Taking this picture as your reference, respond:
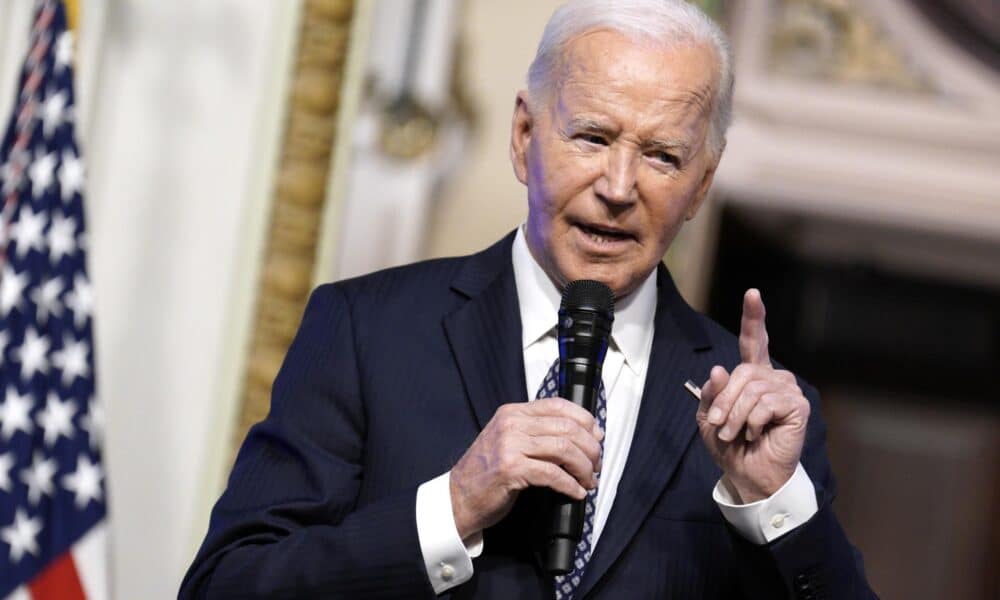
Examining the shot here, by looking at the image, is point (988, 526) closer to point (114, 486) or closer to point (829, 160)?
point (829, 160)

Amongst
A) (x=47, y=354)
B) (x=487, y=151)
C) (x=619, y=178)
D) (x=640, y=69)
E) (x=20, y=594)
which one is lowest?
(x=20, y=594)

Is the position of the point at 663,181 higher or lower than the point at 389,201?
higher

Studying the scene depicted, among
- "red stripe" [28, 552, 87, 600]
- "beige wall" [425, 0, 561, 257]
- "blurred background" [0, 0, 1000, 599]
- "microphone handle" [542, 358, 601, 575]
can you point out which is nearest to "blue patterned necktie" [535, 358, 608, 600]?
"microphone handle" [542, 358, 601, 575]

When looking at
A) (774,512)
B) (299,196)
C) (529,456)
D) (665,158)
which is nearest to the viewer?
(529,456)

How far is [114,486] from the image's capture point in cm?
383

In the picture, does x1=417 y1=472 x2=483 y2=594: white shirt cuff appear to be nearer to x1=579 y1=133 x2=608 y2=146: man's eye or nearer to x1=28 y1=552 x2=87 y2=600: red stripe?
x1=579 y1=133 x2=608 y2=146: man's eye

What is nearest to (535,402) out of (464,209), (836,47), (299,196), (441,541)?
(441,541)

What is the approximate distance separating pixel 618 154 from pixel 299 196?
8.37ft

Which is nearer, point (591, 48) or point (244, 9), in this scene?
point (591, 48)

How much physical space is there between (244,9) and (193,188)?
19.5 inches

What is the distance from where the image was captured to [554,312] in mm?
1672

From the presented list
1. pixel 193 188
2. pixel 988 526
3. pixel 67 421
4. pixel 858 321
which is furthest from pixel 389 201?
pixel 988 526

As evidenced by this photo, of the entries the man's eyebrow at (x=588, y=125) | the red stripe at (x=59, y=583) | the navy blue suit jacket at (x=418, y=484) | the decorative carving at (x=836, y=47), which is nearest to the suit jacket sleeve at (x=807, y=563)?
the navy blue suit jacket at (x=418, y=484)

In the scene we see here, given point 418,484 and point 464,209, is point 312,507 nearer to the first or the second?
point 418,484
